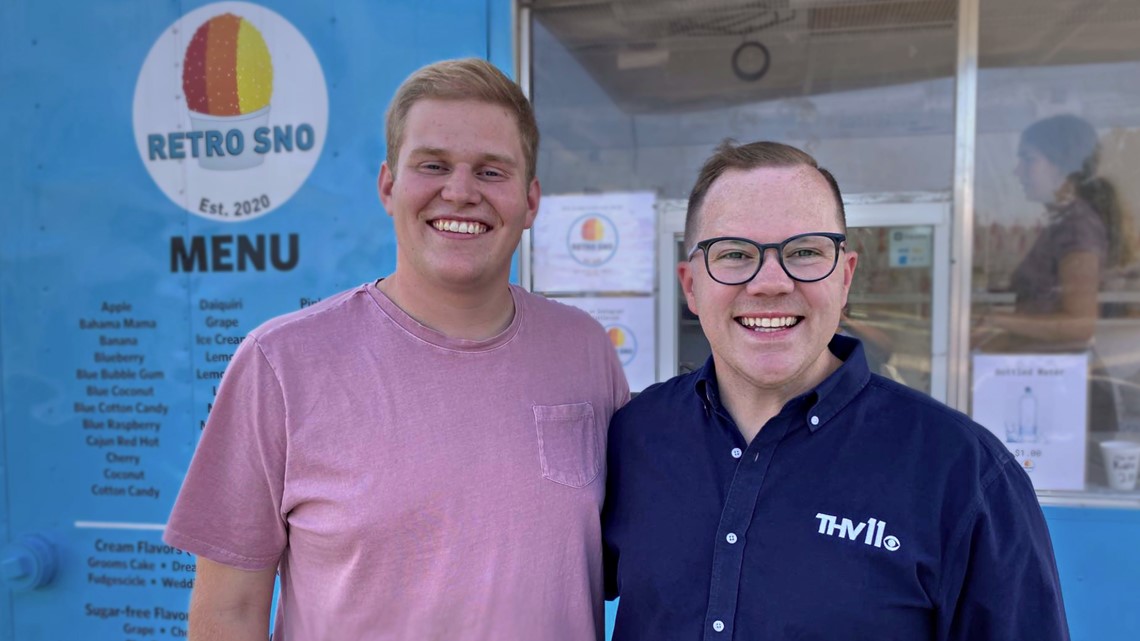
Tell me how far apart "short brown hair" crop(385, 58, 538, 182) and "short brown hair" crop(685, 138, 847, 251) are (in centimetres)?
40

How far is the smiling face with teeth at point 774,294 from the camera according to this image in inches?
55.1

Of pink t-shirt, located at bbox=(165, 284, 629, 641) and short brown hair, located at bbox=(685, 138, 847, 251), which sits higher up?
short brown hair, located at bbox=(685, 138, 847, 251)

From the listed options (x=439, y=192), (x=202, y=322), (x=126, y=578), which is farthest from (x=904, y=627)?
(x=126, y=578)

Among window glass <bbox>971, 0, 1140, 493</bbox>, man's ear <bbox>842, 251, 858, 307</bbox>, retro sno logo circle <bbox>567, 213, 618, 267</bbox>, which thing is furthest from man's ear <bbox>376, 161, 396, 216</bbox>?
window glass <bbox>971, 0, 1140, 493</bbox>

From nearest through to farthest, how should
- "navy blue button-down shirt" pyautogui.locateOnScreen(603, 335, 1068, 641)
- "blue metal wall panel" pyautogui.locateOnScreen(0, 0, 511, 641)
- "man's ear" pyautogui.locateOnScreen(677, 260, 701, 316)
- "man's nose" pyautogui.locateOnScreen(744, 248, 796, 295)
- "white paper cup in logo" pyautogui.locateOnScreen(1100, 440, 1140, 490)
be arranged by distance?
"navy blue button-down shirt" pyautogui.locateOnScreen(603, 335, 1068, 641)
"man's nose" pyautogui.locateOnScreen(744, 248, 796, 295)
"man's ear" pyautogui.locateOnScreen(677, 260, 701, 316)
"white paper cup in logo" pyautogui.locateOnScreen(1100, 440, 1140, 490)
"blue metal wall panel" pyautogui.locateOnScreen(0, 0, 511, 641)

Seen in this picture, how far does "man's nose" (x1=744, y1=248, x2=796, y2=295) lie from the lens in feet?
4.53

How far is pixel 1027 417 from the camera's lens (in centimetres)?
278

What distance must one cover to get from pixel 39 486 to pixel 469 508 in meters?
2.59

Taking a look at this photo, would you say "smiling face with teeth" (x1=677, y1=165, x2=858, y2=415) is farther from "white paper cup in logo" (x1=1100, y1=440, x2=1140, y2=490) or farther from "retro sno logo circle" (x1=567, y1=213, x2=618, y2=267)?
"white paper cup in logo" (x1=1100, y1=440, x2=1140, y2=490)

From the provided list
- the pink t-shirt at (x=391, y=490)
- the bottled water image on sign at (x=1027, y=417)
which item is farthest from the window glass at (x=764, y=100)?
the pink t-shirt at (x=391, y=490)

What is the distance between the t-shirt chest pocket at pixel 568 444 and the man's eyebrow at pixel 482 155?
0.52m

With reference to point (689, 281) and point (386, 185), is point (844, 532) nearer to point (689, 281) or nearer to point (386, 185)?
point (689, 281)

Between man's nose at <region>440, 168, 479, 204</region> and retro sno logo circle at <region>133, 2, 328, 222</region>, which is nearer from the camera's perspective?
man's nose at <region>440, 168, 479, 204</region>

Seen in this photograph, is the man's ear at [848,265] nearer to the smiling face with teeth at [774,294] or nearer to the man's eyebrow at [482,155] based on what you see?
the smiling face with teeth at [774,294]
